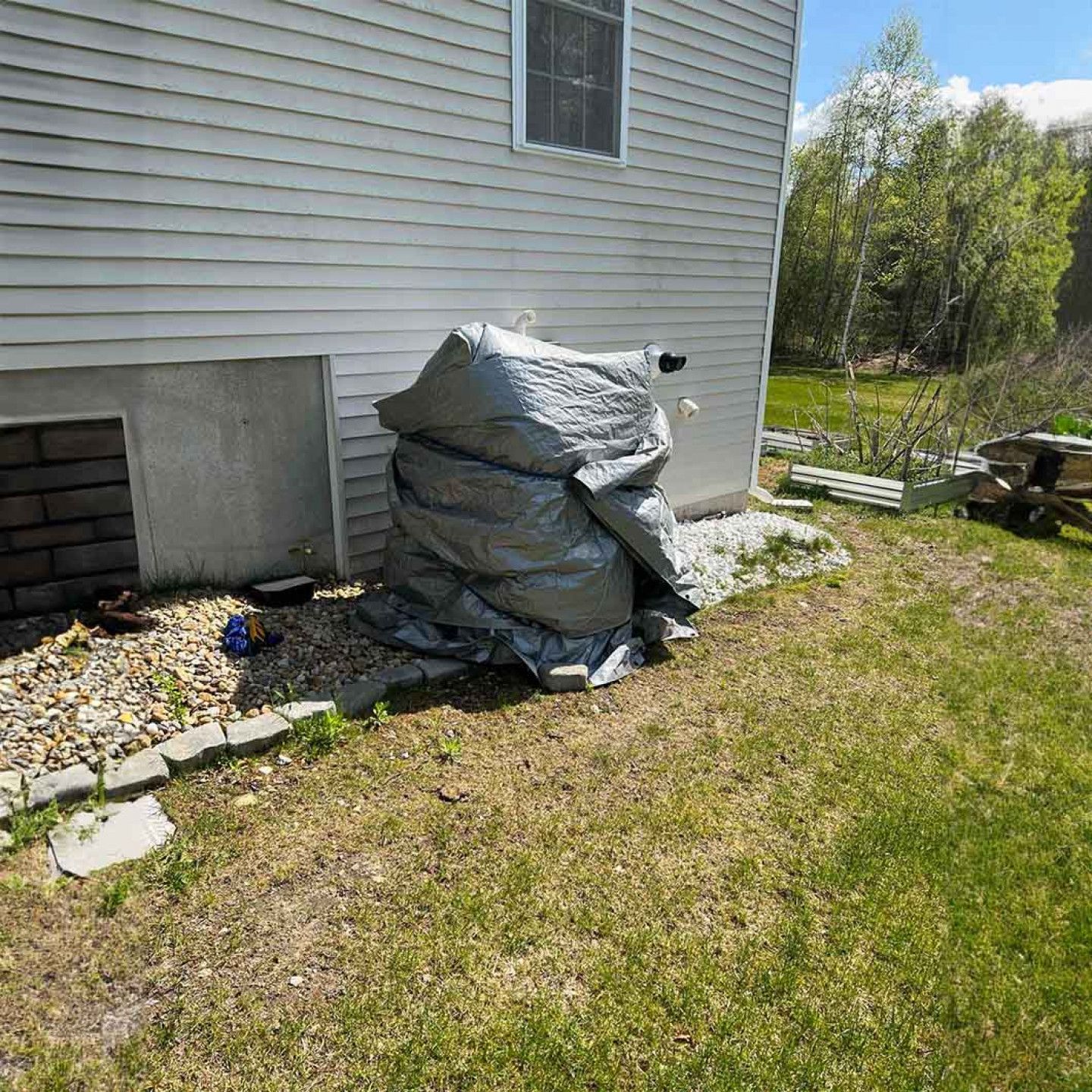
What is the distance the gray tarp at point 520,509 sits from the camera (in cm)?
374

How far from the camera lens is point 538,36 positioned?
478cm

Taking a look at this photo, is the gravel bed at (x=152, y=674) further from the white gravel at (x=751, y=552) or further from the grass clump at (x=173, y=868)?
the white gravel at (x=751, y=552)

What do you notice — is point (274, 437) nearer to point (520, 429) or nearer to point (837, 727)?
point (520, 429)

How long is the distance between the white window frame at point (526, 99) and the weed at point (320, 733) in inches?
139

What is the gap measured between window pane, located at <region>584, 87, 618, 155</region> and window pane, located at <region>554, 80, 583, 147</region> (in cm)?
8

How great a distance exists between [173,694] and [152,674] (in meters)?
0.16

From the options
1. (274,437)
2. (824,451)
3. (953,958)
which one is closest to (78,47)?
(274,437)

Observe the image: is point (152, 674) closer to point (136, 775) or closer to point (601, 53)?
point (136, 775)

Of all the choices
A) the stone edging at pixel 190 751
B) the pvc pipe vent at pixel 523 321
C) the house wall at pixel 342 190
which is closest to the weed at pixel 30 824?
the stone edging at pixel 190 751

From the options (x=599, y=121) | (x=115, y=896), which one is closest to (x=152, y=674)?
(x=115, y=896)

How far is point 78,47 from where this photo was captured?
3.29 m

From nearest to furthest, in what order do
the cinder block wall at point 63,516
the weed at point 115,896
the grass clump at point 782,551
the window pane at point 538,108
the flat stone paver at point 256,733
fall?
1. the weed at point 115,896
2. the flat stone paver at point 256,733
3. the cinder block wall at point 63,516
4. the window pane at point 538,108
5. the grass clump at point 782,551

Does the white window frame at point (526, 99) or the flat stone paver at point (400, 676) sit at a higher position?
the white window frame at point (526, 99)

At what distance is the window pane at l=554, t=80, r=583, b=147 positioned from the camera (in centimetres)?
499
